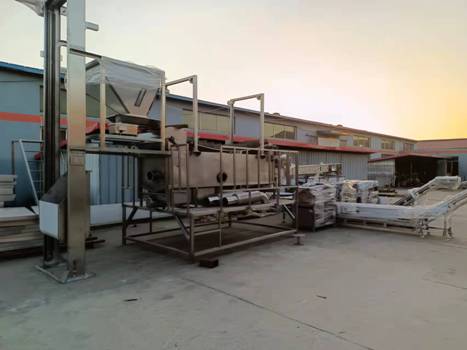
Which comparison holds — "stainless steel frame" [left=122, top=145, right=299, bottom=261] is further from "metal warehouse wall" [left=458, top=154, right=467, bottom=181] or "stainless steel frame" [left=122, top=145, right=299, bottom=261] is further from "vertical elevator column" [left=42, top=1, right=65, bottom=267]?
"metal warehouse wall" [left=458, top=154, right=467, bottom=181]

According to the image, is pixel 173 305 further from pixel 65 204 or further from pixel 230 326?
pixel 65 204

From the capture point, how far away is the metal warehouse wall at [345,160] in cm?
1488

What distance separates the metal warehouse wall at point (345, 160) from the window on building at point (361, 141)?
31.8ft

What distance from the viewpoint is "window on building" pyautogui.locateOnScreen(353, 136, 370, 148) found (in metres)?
28.5

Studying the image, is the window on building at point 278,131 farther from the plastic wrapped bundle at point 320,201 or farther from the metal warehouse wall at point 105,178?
the metal warehouse wall at point 105,178

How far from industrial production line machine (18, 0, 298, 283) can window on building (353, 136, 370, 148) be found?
24543mm

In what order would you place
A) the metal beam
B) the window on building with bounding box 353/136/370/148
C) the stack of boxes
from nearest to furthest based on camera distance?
the metal beam, the stack of boxes, the window on building with bounding box 353/136/370/148

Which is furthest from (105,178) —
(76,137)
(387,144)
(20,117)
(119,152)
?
(387,144)

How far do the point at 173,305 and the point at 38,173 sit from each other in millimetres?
6689

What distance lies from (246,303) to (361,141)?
29.0 meters

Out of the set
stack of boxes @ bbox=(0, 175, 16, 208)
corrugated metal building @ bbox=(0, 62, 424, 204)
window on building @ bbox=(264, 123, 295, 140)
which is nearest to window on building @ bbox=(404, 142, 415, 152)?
corrugated metal building @ bbox=(0, 62, 424, 204)

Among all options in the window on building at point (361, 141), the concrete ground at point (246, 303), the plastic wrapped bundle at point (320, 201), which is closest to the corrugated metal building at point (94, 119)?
the concrete ground at point (246, 303)

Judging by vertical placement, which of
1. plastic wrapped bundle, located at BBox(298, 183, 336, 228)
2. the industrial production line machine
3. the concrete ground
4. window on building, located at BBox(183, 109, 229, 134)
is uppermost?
window on building, located at BBox(183, 109, 229, 134)

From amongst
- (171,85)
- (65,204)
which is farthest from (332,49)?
(65,204)
